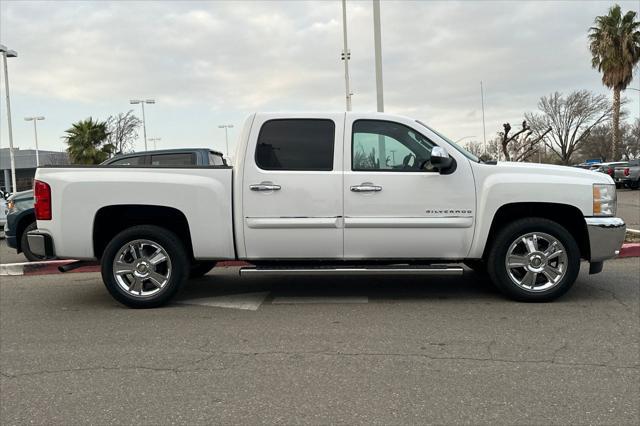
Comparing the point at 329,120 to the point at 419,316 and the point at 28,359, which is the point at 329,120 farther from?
the point at 28,359

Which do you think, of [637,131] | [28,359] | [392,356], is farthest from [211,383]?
[637,131]

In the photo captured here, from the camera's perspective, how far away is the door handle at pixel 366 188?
211 inches

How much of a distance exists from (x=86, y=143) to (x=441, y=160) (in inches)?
1363

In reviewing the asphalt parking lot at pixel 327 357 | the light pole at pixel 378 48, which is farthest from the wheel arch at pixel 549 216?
the light pole at pixel 378 48

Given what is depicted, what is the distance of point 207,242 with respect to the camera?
5.49 meters

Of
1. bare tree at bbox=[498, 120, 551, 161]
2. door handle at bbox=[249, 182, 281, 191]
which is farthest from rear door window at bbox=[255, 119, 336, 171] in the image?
bare tree at bbox=[498, 120, 551, 161]

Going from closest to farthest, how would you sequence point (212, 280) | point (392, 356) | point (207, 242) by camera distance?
1. point (392, 356)
2. point (207, 242)
3. point (212, 280)

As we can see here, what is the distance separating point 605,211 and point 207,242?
160 inches

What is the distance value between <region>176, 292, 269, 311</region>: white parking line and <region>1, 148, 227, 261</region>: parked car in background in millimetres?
2439

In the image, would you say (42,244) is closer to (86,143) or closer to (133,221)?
(133,221)

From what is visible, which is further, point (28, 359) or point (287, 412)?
point (28, 359)

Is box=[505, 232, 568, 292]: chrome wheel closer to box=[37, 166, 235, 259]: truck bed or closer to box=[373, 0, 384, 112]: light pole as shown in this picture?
box=[37, 166, 235, 259]: truck bed

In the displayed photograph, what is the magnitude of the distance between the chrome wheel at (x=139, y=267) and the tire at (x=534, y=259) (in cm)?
338

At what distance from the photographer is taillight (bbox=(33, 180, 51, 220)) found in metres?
5.41
